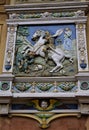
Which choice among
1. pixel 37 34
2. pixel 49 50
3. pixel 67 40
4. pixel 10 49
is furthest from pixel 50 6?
pixel 10 49

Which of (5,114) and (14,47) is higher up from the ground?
(14,47)

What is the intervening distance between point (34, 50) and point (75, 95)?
→ 1.41m

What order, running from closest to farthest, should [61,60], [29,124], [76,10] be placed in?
[29,124] → [61,60] → [76,10]


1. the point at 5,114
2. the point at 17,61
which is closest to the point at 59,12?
the point at 17,61

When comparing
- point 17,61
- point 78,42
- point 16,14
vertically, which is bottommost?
point 17,61

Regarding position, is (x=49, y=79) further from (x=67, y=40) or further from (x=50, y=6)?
(x=50, y=6)

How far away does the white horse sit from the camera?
6.17m

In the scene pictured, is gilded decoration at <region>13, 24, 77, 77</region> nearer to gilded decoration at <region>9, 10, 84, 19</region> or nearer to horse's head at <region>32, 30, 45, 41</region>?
horse's head at <region>32, 30, 45, 41</region>

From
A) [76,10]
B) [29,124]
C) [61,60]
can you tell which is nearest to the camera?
[29,124]

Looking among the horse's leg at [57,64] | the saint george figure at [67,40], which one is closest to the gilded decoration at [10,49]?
the horse's leg at [57,64]

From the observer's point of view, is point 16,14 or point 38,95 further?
point 16,14

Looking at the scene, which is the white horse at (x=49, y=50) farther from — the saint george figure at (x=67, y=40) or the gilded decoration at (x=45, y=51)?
the saint george figure at (x=67, y=40)

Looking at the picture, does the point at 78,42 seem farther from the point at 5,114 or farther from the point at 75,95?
the point at 5,114

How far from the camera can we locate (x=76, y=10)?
681cm
